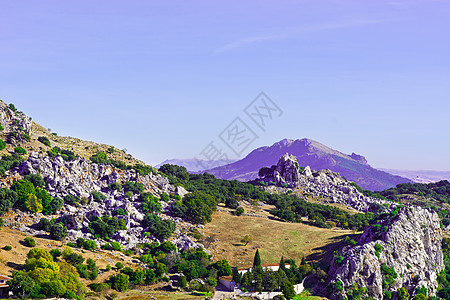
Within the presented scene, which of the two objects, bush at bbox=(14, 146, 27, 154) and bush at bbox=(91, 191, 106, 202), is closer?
bush at bbox=(91, 191, 106, 202)

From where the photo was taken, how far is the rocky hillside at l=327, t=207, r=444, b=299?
300 feet

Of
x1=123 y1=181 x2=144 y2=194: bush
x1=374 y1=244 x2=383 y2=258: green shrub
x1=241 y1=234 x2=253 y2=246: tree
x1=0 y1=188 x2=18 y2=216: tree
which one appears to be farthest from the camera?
x1=123 y1=181 x2=144 y2=194: bush

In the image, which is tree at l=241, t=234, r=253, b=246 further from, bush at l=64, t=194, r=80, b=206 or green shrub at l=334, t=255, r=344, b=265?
bush at l=64, t=194, r=80, b=206

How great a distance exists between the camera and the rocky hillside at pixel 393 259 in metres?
91.4

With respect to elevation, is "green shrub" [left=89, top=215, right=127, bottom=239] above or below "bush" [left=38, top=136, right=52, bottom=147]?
below

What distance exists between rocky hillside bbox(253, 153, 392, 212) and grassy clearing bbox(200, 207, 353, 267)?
5021 centimetres

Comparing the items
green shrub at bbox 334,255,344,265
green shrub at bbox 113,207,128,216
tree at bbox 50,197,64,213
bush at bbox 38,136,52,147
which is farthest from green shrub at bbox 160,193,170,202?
green shrub at bbox 334,255,344,265

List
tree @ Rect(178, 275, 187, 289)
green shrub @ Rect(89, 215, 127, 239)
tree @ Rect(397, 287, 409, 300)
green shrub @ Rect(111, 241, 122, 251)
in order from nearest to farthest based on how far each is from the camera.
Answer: tree @ Rect(178, 275, 187, 289) < tree @ Rect(397, 287, 409, 300) < green shrub @ Rect(111, 241, 122, 251) < green shrub @ Rect(89, 215, 127, 239)

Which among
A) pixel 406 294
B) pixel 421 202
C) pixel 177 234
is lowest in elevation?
pixel 406 294

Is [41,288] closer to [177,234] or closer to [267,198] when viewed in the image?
[177,234]

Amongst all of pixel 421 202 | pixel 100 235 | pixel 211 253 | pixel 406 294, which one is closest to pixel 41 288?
pixel 100 235

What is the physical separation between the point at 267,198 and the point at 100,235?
275 ft

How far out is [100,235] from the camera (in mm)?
96938

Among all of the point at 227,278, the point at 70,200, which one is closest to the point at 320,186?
the point at 227,278
